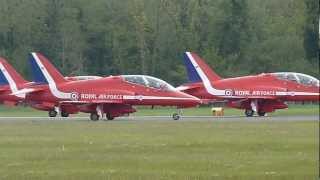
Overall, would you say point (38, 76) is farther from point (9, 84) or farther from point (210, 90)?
point (210, 90)

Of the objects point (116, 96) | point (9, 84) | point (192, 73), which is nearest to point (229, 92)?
point (192, 73)

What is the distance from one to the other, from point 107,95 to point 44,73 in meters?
5.29

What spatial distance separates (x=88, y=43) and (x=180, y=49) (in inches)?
408

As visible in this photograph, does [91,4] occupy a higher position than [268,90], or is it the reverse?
[91,4]

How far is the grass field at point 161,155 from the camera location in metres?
20.0

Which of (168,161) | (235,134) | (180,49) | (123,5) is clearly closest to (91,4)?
(123,5)

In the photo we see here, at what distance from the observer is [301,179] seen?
1875 cm

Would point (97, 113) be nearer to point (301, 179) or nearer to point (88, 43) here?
point (301, 179)

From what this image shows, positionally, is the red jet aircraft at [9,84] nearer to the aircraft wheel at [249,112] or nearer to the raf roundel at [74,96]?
the raf roundel at [74,96]

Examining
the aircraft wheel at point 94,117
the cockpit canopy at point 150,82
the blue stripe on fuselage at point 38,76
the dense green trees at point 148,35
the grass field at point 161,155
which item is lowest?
the grass field at point 161,155

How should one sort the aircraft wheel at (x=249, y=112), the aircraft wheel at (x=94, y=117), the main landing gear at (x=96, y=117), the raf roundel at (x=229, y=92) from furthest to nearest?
the raf roundel at (x=229, y=92)
the aircraft wheel at (x=249, y=112)
the main landing gear at (x=96, y=117)
the aircraft wheel at (x=94, y=117)

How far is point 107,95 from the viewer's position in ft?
179

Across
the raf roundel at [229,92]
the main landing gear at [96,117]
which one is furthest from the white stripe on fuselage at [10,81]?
the raf roundel at [229,92]

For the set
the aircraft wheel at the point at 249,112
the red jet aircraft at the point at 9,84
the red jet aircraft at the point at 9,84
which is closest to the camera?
the aircraft wheel at the point at 249,112
